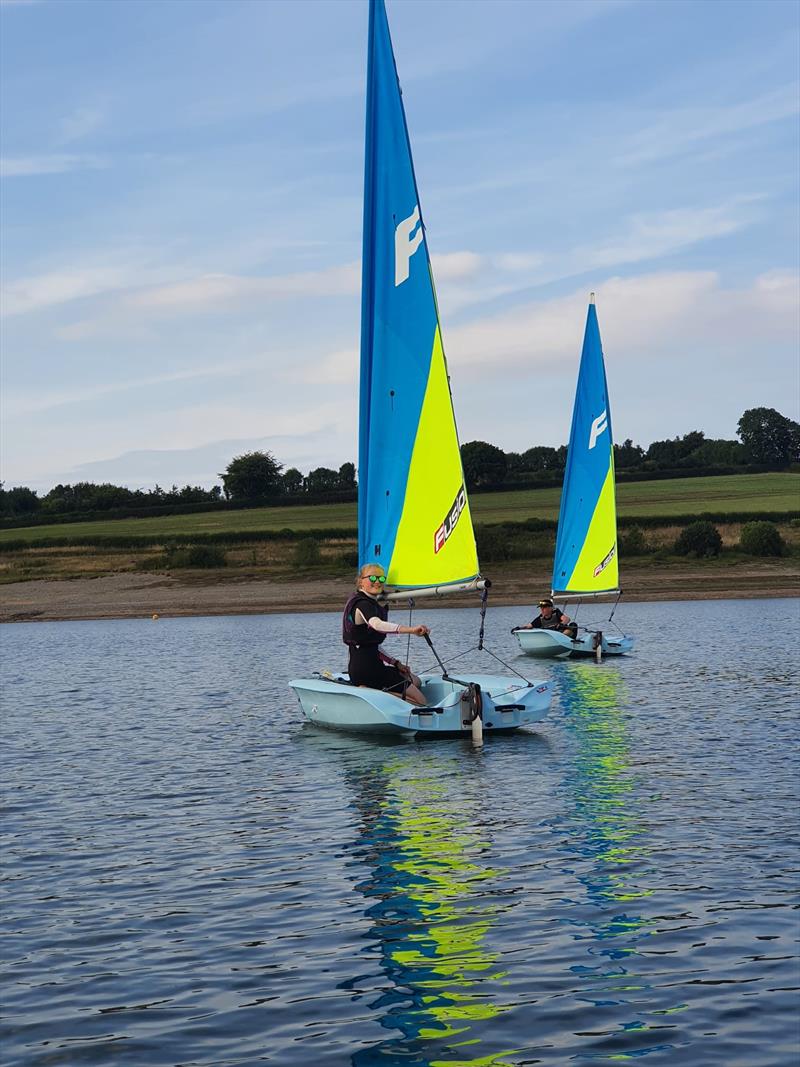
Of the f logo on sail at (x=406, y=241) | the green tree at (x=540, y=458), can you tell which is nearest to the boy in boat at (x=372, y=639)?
the f logo on sail at (x=406, y=241)

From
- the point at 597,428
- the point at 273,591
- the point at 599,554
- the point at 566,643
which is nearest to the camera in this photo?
the point at 566,643

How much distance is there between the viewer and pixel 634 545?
7512cm

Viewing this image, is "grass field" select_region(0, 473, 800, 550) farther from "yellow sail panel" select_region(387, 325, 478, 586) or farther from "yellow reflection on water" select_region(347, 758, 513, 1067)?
"yellow reflection on water" select_region(347, 758, 513, 1067)

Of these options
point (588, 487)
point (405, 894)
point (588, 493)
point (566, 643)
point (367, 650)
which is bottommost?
point (405, 894)

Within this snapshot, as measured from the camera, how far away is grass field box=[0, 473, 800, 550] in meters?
96.9

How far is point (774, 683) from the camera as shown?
29.6 m

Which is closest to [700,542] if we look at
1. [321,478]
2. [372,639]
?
[372,639]

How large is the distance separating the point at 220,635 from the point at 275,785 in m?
35.0

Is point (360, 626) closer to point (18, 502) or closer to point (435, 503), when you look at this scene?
point (435, 503)

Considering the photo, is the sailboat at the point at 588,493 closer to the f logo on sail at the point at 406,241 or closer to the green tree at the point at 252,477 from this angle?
the f logo on sail at the point at 406,241

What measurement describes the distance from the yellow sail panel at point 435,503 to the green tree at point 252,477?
132 m

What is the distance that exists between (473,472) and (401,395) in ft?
361

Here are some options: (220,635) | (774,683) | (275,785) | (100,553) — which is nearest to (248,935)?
(275,785)

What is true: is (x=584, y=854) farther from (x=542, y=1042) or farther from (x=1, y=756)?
(x=1, y=756)
